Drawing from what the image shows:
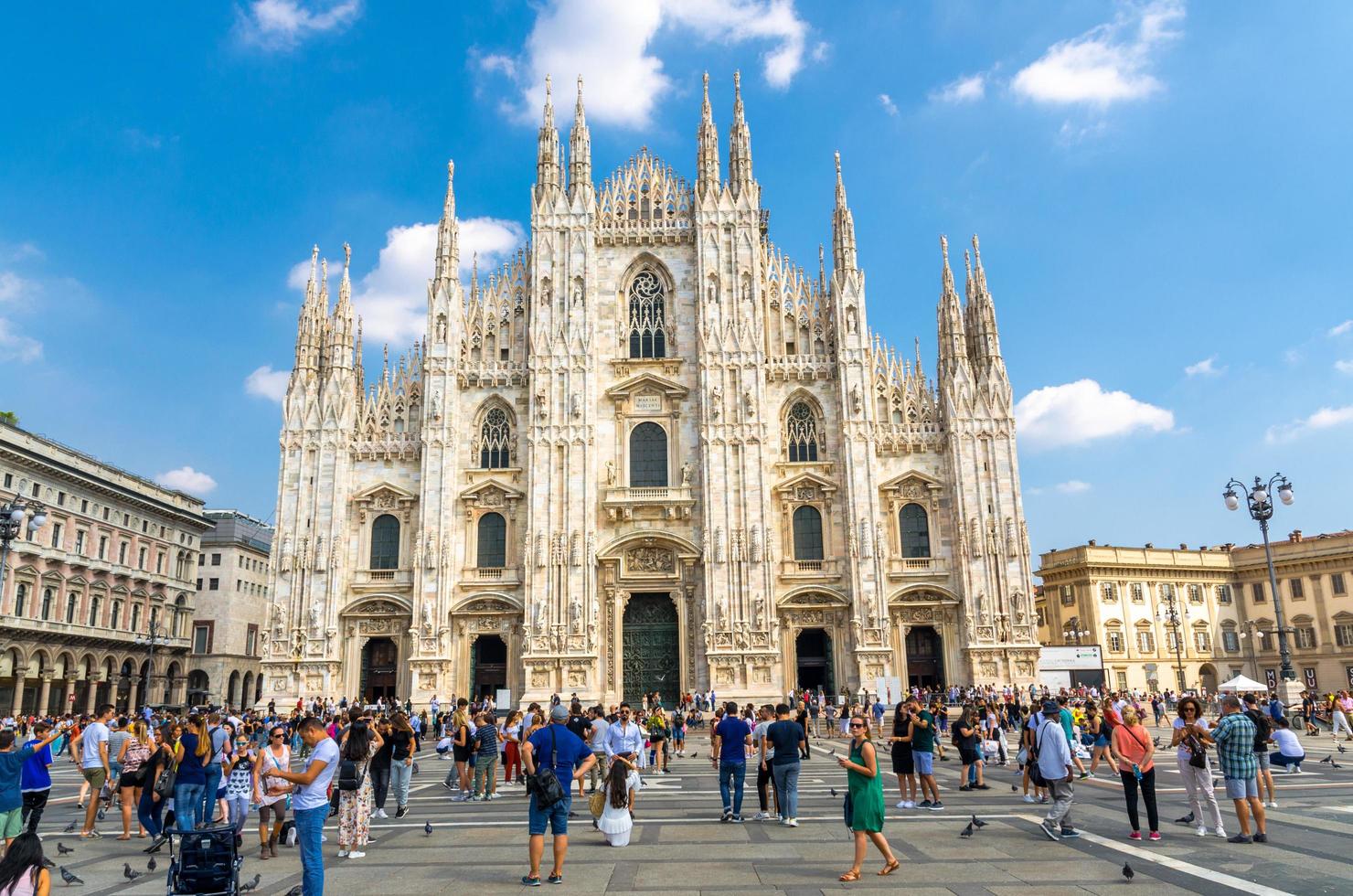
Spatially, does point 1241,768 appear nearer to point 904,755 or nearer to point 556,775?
point 904,755

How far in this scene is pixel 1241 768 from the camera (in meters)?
11.4

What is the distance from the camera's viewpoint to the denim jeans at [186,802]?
39.6ft

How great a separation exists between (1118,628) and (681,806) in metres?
50.7

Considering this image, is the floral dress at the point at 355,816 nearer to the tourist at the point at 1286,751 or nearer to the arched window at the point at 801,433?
the tourist at the point at 1286,751

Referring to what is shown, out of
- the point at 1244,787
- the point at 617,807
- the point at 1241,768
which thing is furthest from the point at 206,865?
the point at 1244,787

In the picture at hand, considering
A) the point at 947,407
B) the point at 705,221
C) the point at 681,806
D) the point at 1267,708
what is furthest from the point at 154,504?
the point at 1267,708

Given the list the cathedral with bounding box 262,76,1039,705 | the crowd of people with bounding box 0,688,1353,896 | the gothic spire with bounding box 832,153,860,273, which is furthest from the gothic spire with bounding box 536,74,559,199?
the crowd of people with bounding box 0,688,1353,896

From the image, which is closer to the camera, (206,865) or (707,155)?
(206,865)

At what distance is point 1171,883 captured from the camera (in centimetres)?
942

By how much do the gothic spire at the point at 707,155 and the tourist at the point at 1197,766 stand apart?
1338 inches

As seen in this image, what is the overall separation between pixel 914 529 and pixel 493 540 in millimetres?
17072

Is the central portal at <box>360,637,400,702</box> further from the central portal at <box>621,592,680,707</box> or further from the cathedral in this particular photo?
the central portal at <box>621,592,680,707</box>

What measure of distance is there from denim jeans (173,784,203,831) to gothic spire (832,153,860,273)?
34058 millimetres

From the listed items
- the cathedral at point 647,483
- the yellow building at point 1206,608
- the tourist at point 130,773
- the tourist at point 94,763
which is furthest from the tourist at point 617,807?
the yellow building at point 1206,608
